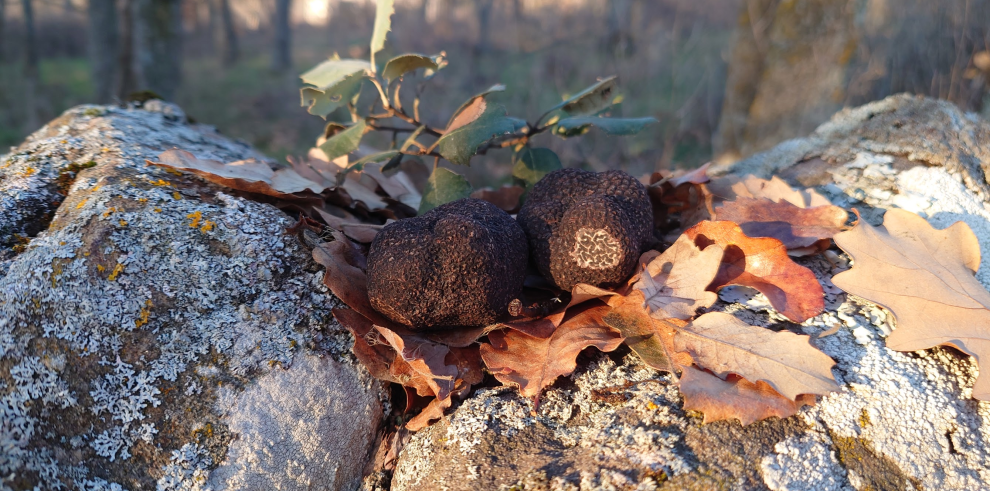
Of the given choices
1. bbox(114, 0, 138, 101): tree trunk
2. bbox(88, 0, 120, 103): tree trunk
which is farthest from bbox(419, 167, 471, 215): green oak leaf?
bbox(88, 0, 120, 103): tree trunk

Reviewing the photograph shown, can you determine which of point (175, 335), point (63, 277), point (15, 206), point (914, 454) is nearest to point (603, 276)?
point (914, 454)

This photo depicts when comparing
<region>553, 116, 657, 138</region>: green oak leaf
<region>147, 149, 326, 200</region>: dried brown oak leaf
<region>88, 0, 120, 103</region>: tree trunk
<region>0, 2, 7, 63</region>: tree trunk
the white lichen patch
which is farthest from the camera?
<region>0, 2, 7, 63</region>: tree trunk

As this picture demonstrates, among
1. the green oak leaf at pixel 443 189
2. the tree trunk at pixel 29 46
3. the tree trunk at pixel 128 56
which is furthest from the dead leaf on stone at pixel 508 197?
the tree trunk at pixel 29 46

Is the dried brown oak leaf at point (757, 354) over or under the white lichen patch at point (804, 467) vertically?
over

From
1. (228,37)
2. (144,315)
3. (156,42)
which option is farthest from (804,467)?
(228,37)

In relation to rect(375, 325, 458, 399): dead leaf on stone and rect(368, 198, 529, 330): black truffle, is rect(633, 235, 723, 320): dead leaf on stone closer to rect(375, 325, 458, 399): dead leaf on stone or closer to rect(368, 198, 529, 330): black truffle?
rect(368, 198, 529, 330): black truffle

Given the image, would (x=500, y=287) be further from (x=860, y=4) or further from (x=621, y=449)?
(x=860, y=4)

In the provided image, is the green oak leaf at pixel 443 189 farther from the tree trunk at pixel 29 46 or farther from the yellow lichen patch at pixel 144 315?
the tree trunk at pixel 29 46

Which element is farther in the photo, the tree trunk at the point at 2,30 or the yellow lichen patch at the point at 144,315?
the tree trunk at the point at 2,30
